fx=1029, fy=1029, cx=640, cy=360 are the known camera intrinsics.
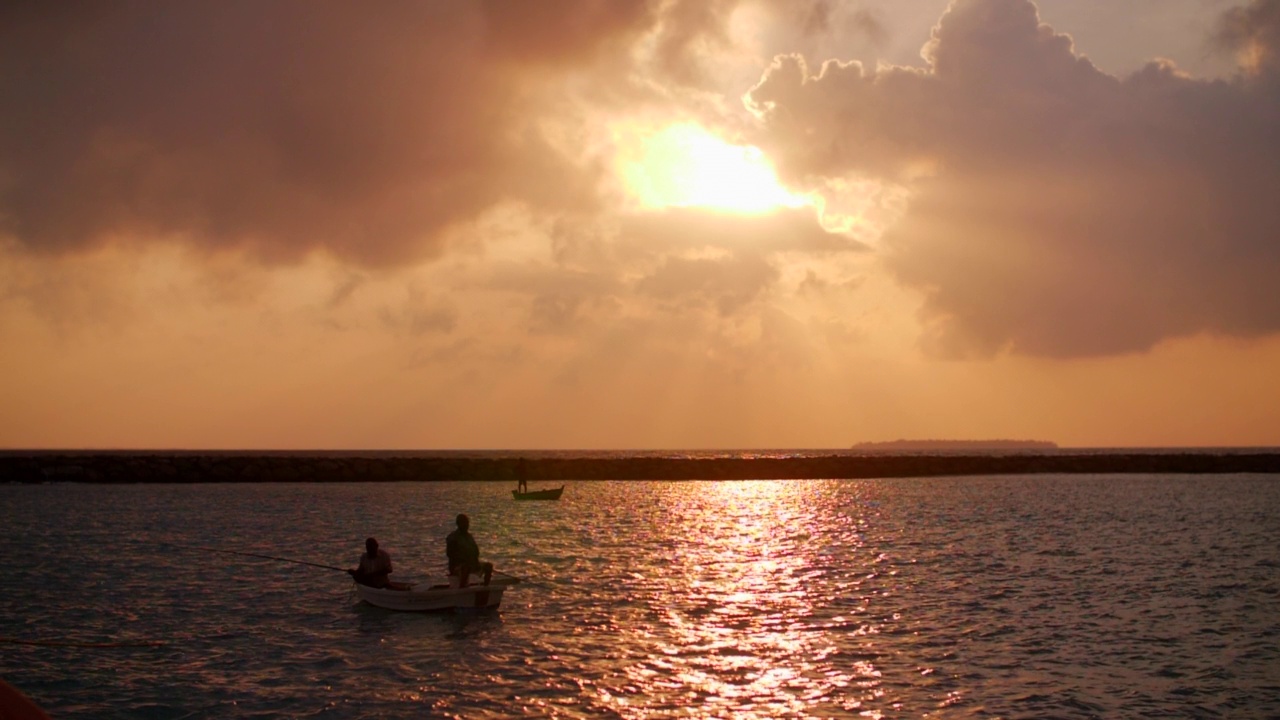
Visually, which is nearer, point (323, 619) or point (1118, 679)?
point (1118, 679)

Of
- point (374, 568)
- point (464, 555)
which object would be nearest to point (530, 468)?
point (374, 568)

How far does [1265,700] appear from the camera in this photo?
18.6 m

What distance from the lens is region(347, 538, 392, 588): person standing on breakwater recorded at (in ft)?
92.6

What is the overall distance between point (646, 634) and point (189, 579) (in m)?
19.2

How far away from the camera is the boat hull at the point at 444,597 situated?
2731cm

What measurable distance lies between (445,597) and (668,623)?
20.0 ft

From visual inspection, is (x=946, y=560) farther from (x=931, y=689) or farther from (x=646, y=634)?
(x=931, y=689)

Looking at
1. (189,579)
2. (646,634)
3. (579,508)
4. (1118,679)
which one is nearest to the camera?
(1118,679)

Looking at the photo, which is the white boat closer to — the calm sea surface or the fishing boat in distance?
the calm sea surface

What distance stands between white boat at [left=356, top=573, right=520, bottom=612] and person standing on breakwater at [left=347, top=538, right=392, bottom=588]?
11.3 inches

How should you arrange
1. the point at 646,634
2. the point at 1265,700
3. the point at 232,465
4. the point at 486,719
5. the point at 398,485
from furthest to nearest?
the point at 232,465 → the point at 398,485 → the point at 646,634 → the point at 1265,700 → the point at 486,719

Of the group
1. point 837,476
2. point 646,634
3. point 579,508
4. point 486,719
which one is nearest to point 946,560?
point 646,634

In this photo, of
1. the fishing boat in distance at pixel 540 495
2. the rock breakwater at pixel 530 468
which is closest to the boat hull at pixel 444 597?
the fishing boat in distance at pixel 540 495

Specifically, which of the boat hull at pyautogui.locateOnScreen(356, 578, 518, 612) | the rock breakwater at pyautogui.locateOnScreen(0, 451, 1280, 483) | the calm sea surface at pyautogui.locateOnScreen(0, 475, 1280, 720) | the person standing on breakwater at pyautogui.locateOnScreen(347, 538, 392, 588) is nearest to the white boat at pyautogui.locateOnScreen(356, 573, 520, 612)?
the boat hull at pyautogui.locateOnScreen(356, 578, 518, 612)
